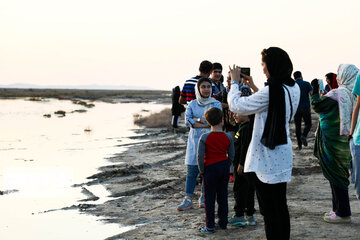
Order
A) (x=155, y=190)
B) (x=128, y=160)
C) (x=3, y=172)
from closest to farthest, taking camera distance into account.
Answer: (x=155, y=190) < (x=3, y=172) < (x=128, y=160)

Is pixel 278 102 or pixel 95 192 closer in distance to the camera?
pixel 278 102

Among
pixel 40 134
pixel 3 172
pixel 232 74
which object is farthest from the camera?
pixel 40 134

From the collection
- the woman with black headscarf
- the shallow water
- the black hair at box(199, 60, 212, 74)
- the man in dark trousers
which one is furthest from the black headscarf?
the man in dark trousers

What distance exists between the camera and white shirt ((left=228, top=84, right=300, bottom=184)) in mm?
3932

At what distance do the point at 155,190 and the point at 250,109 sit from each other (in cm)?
478

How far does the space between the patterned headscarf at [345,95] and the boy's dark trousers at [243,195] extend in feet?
4.33

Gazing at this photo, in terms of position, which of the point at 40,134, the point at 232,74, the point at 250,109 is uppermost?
the point at 232,74

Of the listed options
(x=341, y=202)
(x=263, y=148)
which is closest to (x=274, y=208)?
(x=263, y=148)

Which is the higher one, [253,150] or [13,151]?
[253,150]

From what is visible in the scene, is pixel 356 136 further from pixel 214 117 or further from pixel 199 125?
pixel 199 125

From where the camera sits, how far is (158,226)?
19.6 feet

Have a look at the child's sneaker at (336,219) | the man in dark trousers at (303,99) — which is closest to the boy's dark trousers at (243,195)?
the child's sneaker at (336,219)

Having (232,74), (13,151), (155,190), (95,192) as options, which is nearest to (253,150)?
(232,74)

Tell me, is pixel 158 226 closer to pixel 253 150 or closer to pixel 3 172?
pixel 253 150
